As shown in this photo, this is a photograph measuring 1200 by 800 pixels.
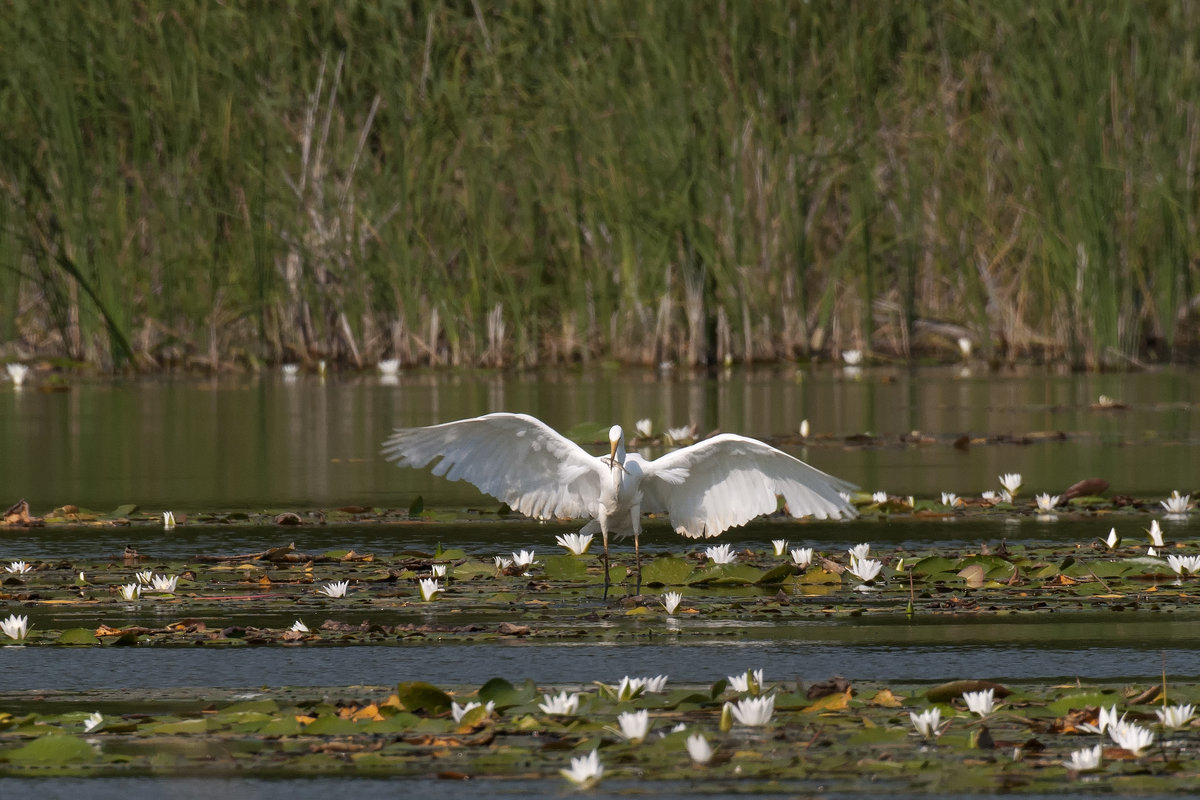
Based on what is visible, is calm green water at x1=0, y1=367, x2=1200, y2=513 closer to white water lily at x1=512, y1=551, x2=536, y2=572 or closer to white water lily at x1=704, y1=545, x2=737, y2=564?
white water lily at x1=512, y1=551, x2=536, y2=572

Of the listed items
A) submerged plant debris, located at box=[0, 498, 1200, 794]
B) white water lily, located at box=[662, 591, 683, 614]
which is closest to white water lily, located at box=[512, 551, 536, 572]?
submerged plant debris, located at box=[0, 498, 1200, 794]

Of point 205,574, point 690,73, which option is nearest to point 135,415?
point 690,73

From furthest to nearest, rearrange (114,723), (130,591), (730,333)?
1. (730,333)
2. (130,591)
3. (114,723)

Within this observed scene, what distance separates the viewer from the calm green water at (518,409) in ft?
30.6

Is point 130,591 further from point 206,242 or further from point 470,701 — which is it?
point 206,242

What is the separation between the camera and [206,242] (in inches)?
638

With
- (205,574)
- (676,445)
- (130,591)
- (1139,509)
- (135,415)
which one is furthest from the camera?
(135,415)

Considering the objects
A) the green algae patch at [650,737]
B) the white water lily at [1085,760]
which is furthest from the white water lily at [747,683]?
the white water lily at [1085,760]

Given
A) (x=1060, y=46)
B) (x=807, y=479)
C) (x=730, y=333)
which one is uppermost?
(x=1060, y=46)

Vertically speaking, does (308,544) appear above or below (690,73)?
below

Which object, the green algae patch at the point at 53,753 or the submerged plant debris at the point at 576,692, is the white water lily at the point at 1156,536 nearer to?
the submerged plant debris at the point at 576,692

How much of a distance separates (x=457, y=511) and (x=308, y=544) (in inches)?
50.6

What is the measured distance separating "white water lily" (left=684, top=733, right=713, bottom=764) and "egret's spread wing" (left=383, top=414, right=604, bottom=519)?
3.17 metres

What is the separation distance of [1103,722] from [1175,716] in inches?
6.4
